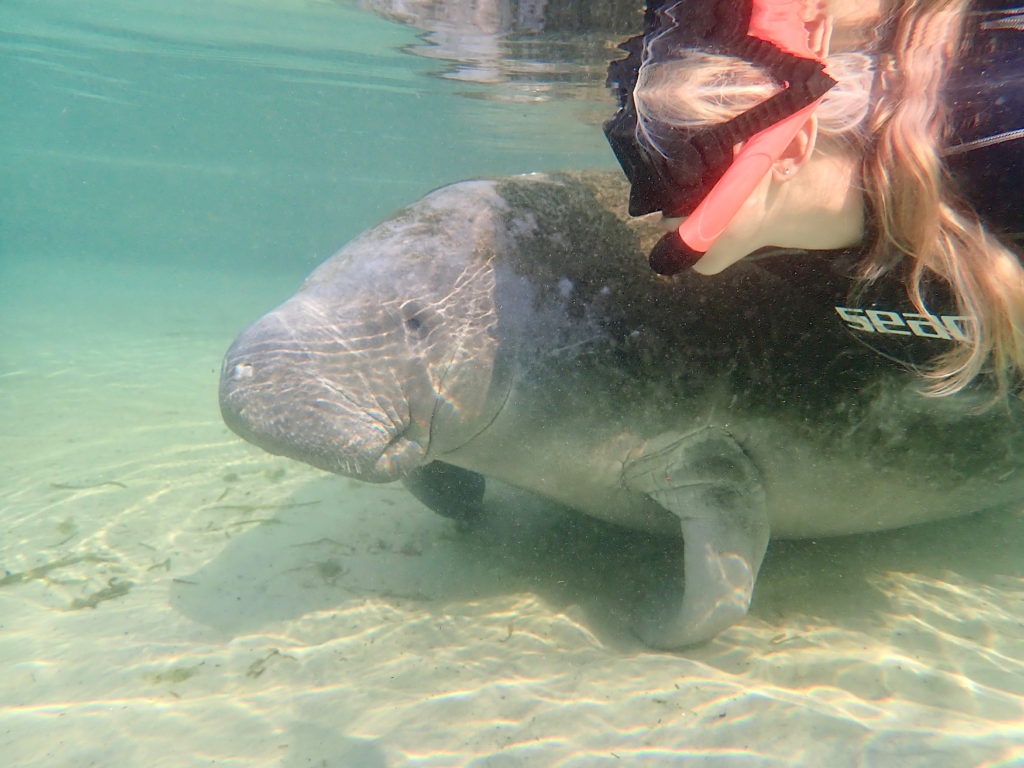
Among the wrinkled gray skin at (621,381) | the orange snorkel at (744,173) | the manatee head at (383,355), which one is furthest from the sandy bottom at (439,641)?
the orange snorkel at (744,173)

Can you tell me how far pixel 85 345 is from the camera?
12.2 metres

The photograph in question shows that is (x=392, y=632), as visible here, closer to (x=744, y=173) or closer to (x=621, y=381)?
(x=621, y=381)

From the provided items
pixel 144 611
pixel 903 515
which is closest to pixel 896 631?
pixel 903 515

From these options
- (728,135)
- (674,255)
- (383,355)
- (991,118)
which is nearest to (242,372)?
(383,355)

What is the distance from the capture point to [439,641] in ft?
10.3

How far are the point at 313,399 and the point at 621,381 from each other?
4.88 feet

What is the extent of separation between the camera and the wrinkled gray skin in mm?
2889

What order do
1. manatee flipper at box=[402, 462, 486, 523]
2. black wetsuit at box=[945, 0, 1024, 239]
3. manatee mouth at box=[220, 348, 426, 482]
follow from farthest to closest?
manatee flipper at box=[402, 462, 486, 523], manatee mouth at box=[220, 348, 426, 482], black wetsuit at box=[945, 0, 1024, 239]

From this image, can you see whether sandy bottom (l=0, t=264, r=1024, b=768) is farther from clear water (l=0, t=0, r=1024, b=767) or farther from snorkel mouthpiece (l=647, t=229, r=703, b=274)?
snorkel mouthpiece (l=647, t=229, r=703, b=274)

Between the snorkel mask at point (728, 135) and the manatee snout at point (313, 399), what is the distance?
149 centimetres

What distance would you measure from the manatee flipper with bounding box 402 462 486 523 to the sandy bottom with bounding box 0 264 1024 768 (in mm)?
202

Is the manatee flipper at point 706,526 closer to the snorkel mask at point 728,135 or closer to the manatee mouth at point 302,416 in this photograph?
the manatee mouth at point 302,416

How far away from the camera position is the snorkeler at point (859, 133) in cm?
171

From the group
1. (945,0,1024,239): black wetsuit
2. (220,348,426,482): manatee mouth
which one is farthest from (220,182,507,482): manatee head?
(945,0,1024,239): black wetsuit
